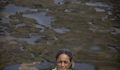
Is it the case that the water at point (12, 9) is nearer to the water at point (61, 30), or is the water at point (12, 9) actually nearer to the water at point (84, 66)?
the water at point (61, 30)

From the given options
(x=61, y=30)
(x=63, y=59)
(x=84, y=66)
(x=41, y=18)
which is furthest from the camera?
(x=41, y=18)

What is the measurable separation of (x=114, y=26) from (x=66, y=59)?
7.71 meters

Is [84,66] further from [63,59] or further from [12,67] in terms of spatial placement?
[63,59]

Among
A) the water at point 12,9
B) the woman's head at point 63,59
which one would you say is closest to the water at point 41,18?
the water at point 12,9

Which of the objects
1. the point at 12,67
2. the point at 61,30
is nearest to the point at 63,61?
the point at 12,67

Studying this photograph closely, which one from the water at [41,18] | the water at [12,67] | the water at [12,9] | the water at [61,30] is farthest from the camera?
the water at [12,9]

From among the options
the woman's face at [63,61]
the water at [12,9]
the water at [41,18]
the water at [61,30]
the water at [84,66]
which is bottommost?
the water at [84,66]

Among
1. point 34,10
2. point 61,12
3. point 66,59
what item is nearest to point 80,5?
point 61,12

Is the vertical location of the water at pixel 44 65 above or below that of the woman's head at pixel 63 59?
below

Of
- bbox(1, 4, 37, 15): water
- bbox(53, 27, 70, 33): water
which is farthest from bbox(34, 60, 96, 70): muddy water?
bbox(1, 4, 37, 15): water

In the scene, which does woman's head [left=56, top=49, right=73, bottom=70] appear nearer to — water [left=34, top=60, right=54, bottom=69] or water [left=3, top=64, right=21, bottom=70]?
water [left=34, top=60, right=54, bottom=69]

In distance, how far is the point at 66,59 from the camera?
2.12m

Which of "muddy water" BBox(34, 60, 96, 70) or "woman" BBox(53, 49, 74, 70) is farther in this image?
"muddy water" BBox(34, 60, 96, 70)

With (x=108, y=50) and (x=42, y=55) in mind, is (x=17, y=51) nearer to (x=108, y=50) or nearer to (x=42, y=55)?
(x=42, y=55)
